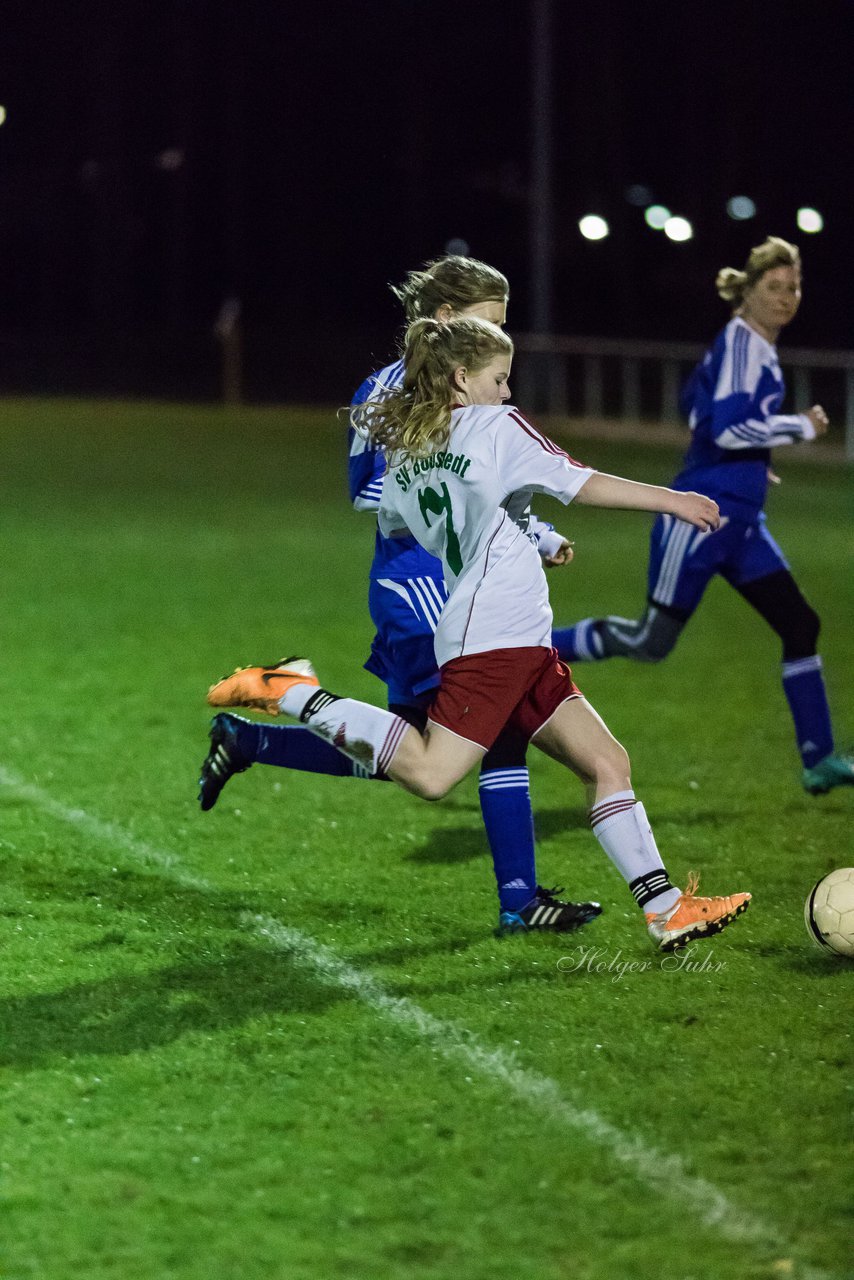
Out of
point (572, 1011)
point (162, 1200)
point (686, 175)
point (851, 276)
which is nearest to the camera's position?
point (162, 1200)

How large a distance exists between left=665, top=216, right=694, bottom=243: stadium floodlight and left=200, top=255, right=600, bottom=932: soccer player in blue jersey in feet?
113

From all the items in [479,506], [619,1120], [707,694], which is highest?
[479,506]

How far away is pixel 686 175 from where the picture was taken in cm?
4572

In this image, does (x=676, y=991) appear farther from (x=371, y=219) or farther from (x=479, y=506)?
(x=371, y=219)

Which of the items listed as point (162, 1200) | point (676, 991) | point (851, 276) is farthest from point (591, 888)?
point (851, 276)

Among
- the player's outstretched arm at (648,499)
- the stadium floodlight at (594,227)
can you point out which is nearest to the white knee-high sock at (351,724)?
the player's outstretched arm at (648,499)

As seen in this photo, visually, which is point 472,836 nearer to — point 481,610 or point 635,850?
point 635,850

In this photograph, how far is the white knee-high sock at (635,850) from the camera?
4.93 metres

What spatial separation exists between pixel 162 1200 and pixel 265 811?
133 inches

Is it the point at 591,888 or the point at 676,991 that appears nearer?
the point at 676,991

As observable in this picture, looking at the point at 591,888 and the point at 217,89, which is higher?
the point at 217,89

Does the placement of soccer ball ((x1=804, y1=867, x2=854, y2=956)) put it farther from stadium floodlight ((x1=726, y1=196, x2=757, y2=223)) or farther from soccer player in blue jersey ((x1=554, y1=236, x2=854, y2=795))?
stadium floodlight ((x1=726, y1=196, x2=757, y2=223))

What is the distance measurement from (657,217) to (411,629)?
39.4m

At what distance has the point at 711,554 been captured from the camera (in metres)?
6.95
